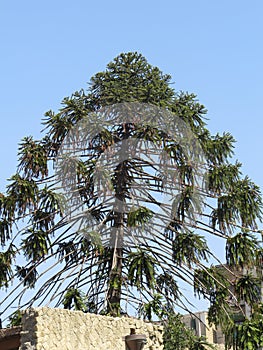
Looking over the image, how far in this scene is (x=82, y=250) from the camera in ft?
73.2

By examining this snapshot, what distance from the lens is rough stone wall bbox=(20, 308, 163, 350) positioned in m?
16.0

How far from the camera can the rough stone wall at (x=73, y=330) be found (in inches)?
628

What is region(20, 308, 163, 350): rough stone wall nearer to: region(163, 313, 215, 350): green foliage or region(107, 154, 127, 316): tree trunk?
region(107, 154, 127, 316): tree trunk

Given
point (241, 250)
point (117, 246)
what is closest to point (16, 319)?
point (117, 246)

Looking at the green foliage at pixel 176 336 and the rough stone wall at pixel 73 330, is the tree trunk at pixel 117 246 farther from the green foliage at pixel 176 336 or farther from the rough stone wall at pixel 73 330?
the rough stone wall at pixel 73 330

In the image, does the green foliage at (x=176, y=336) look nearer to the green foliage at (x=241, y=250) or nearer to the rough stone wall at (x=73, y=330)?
the green foliage at (x=241, y=250)

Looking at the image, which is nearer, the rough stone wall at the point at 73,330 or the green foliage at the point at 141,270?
the rough stone wall at the point at 73,330

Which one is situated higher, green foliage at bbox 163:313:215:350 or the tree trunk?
the tree trunk

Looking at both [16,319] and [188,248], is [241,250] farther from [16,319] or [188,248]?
[16,319]

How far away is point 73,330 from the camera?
16.5 m

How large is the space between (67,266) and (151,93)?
629 cm

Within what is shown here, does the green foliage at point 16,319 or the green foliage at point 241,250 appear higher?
the green foliage at point 241,250

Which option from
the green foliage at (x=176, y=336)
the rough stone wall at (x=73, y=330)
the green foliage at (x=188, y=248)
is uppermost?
the green foliage at (x=188, y=248)

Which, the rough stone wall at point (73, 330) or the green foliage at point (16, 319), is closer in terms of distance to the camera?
the rough stone wall at point (73, 330)
